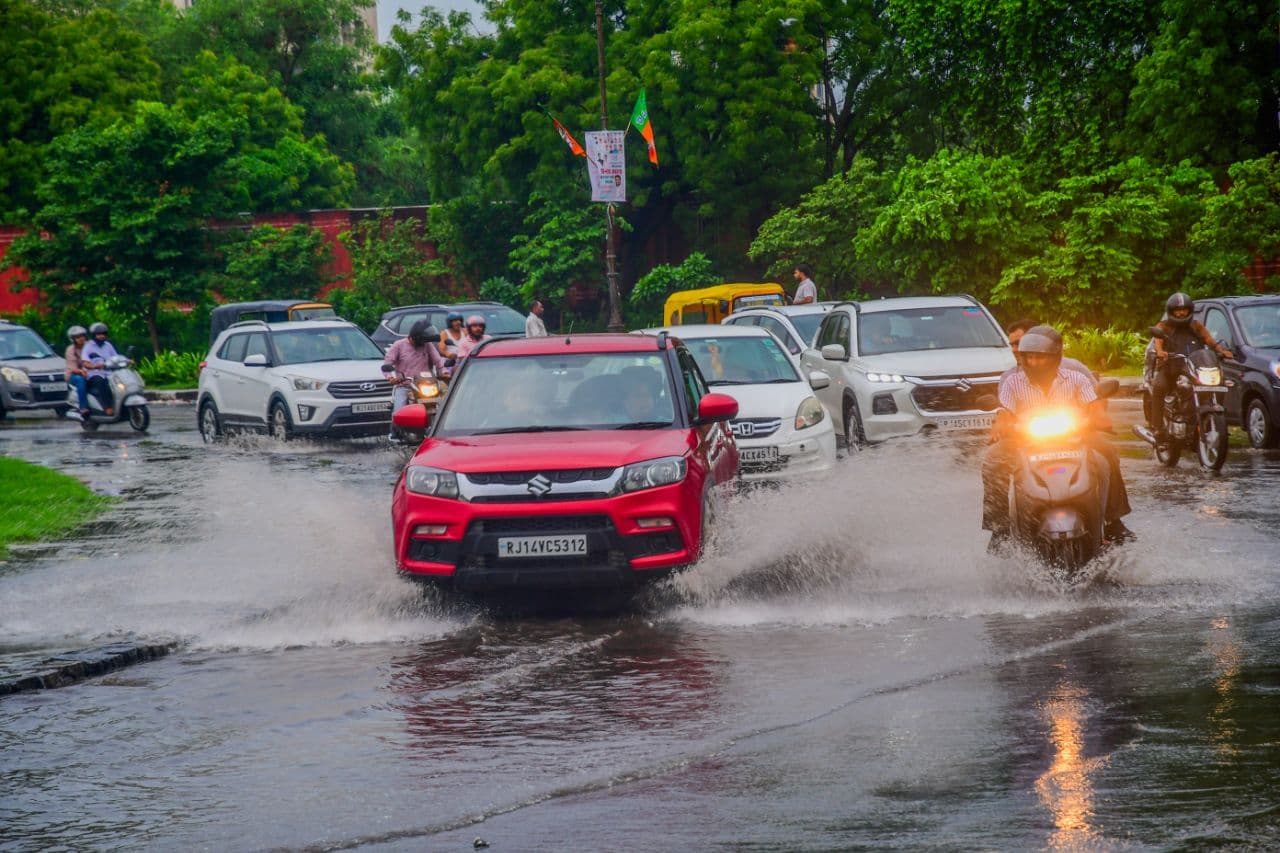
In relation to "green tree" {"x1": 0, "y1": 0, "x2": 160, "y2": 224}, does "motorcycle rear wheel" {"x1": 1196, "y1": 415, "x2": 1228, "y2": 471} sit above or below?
below

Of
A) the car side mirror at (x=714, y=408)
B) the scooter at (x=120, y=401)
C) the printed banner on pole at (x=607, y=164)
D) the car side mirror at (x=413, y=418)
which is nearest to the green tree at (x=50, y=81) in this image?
the printed banner on pole at (x=607, y=164)

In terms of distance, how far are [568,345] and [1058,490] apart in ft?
11.0

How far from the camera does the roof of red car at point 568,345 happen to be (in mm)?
11414

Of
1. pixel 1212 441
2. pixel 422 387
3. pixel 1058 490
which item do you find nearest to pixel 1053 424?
pixel 1058 490

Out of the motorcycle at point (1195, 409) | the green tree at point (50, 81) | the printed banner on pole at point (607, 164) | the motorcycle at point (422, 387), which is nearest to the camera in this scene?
the motorcycle at point (1195, 409)

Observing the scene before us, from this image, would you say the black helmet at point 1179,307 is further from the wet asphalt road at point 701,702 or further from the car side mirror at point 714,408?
the car side mirror at point 714,408

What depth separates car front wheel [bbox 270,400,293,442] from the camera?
2453 centimetres

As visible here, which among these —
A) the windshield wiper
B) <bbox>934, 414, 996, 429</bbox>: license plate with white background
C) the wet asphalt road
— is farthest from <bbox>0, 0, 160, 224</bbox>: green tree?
the windshield wiper

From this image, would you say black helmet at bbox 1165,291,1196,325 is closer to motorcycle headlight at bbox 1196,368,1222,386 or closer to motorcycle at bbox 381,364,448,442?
motorcycle headlight at bbox 1196,368,1222,386

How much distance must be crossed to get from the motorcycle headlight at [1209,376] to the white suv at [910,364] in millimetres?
2565

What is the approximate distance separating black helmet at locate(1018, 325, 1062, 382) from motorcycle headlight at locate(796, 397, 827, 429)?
219 inches

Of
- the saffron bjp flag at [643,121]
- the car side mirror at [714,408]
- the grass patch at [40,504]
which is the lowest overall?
the grass patch at [40,504]

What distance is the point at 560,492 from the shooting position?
32.1 feet

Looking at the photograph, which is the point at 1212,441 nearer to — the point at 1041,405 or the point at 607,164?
the point at 1041,405
